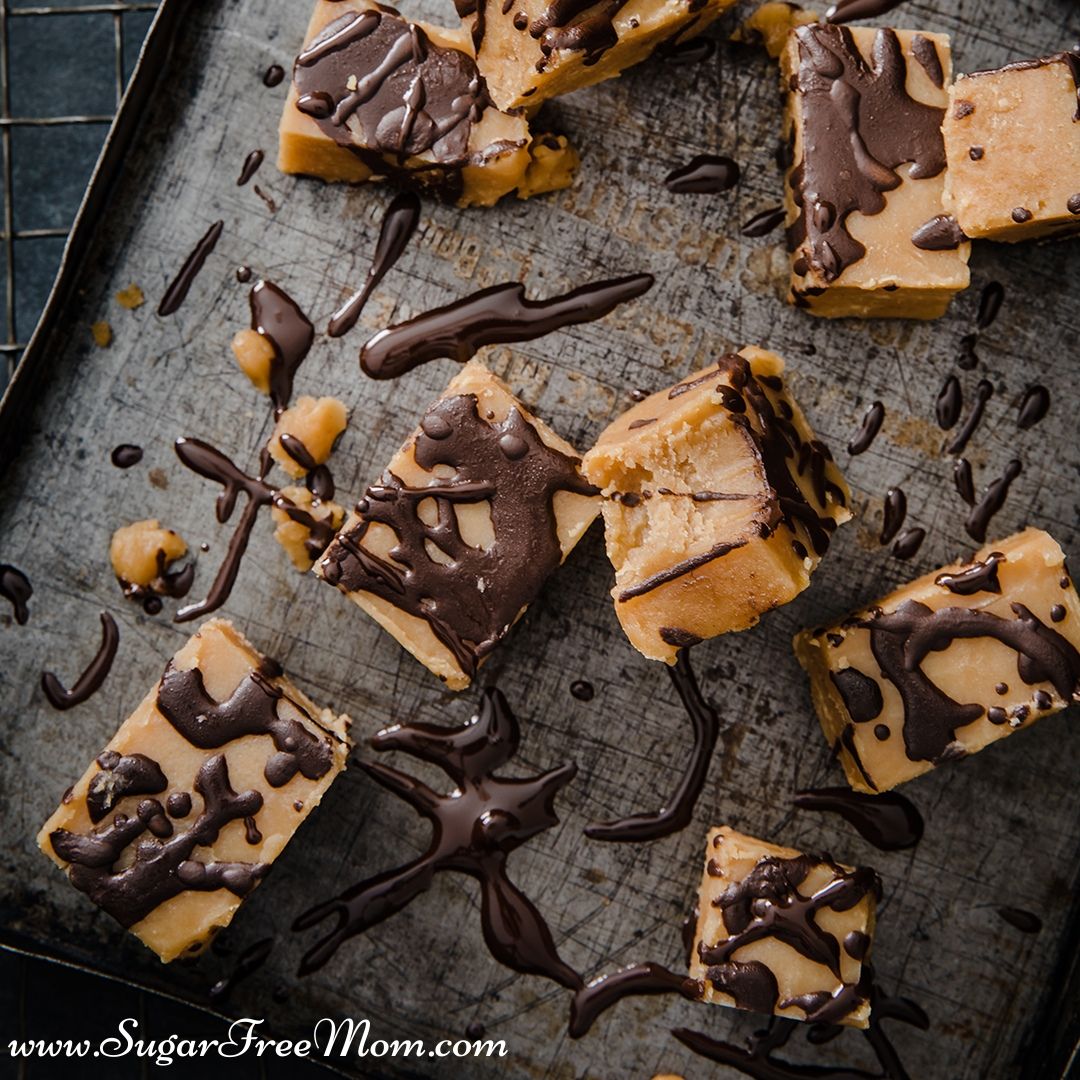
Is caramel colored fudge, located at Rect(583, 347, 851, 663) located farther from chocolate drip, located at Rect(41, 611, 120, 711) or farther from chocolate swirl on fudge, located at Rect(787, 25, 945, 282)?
chocolate drip, located at Rect(41, 611, 120, 711)

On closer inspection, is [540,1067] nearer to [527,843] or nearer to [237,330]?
[527,843]

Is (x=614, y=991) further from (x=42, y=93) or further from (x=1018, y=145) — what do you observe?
(x=42, y=93)

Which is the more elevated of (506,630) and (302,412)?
(302,412)

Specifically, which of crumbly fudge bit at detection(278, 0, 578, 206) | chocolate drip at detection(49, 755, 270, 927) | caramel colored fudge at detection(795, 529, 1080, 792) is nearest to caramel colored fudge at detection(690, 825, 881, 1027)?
caramel colored fudge at detection(795, 529, 1080, 792)

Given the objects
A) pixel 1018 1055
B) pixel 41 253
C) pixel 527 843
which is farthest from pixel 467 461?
pixel 1018 1055

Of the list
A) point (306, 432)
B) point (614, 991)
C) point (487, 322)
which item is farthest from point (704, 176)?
point (614, 991)
